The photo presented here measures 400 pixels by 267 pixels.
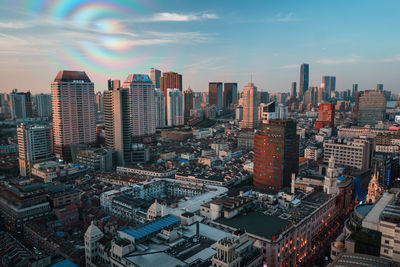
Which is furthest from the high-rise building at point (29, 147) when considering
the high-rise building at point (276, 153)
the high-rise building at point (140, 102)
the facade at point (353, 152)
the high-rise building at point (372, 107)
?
the high-rise building at point (372, 107)

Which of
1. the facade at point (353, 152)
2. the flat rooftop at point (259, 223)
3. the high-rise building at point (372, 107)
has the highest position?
the high-rise building at point (372, 107)

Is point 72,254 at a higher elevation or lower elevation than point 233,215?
lower

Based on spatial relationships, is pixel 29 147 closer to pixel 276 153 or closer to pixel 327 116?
pixel 276 153

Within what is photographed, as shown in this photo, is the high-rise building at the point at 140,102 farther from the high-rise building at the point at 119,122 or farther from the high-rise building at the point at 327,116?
the high-rise building at the point at 327,116

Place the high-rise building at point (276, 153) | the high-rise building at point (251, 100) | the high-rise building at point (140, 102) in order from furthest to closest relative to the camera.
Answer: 1. the high-rise building at point (251, 100)
2. the high-rise building at point (140, 102)
3. the high-rise building at point (276, 153)

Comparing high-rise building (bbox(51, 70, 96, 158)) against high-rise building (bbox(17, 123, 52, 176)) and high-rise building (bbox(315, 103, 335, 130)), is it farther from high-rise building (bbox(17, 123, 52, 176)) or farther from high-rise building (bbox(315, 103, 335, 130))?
high-rise building (bbox(315, 103, 335, 130))

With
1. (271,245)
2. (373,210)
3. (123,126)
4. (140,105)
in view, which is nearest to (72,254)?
(271,245)

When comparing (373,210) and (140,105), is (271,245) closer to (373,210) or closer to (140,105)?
(373,210)
